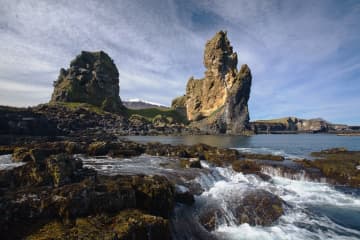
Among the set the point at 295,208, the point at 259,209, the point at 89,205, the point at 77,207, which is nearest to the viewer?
the point at 77,207

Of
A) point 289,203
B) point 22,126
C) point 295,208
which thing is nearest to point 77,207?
point 295,208

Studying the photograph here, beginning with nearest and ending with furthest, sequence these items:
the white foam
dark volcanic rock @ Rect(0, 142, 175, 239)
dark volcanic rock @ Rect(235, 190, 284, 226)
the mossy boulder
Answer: the mossy boulder, dark volcanic rock @ Rect(0, 142, 175, 239), the white foam, dark volcanic rock @ Rect(235, 190, 284, 226)

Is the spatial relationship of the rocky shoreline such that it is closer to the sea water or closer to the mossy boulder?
the mossy boulder

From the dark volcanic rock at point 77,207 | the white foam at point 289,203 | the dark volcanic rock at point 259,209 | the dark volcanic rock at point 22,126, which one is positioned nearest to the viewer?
the dark volcanic rock at point 77,207

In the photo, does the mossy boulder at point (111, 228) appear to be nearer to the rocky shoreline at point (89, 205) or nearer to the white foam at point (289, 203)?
the rocky shoreline at point (89, 205)

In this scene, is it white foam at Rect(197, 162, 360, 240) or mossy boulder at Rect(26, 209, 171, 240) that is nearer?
mossy boulder at Rect(26, 209, 171, 240)

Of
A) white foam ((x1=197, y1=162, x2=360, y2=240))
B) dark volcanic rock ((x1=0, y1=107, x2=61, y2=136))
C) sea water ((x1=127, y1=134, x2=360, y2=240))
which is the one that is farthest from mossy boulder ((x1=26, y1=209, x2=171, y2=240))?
dark volcanic rock ((x1=0, y1=107, x2=61, y2=136))

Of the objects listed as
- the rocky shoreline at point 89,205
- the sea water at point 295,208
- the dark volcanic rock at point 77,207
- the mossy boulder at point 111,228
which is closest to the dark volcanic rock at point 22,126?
the rocky shoreline at point 89,205

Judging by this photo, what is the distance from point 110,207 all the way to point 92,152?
81.9 ft

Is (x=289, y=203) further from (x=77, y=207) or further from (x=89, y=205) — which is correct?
(x=77, y=207)

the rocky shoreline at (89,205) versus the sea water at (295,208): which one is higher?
the rocky shoreline at (89,205)

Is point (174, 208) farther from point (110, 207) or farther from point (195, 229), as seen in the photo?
point (110, 207)

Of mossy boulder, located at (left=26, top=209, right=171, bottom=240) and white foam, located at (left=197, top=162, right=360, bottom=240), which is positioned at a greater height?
mossy boulder, located at (left=26, top=209, right=171, bottom=240)

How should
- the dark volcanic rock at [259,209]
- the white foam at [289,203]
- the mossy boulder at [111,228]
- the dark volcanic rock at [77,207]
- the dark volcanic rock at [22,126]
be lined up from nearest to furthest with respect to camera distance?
1. the mossy boulder at [111,228]
2. the dark volcanic rock at [77,207]
3. the white foam at [289,203]
4. the dark volcanic rock at [259,209]
5. the dark volcanic rock at [22,126]
